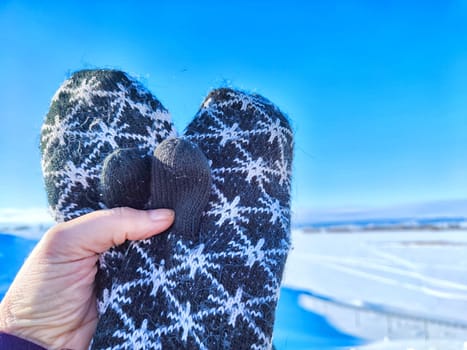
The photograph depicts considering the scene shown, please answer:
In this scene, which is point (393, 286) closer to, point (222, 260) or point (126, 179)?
point (222, 260)

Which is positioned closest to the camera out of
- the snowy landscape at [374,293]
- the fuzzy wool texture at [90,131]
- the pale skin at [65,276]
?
the pale skin at [65,276]

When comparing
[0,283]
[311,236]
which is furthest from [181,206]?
[311,236]

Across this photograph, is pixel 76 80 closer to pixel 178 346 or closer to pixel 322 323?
pixel 178 346

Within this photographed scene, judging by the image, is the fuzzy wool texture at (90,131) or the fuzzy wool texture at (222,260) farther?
the fuzzy wool texture at (90,131)

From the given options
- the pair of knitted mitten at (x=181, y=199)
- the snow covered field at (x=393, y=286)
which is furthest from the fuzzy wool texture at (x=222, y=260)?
the snow covered field at (x=393, y=286)

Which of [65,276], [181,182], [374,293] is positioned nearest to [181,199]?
[181,182]

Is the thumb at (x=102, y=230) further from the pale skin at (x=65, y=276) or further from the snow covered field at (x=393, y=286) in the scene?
the snow covered field at (x=393, y=286)

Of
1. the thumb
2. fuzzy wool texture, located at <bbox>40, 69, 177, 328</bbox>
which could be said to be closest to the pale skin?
the thumb
